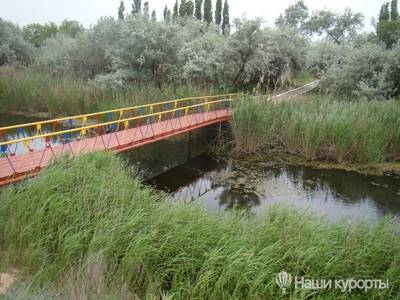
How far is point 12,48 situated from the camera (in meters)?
29.2

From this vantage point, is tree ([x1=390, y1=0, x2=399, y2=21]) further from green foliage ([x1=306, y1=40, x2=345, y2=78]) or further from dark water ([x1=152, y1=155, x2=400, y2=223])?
dark water ([x1=152, y1=155, x2=400, y2=223])

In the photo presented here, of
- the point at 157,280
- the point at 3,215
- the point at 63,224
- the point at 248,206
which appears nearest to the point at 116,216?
the point at 63,224

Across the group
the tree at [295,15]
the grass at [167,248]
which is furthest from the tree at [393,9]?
the grass at [167,248]

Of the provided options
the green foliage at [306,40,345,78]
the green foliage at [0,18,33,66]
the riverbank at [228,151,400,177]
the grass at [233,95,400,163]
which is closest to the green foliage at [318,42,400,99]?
the grass at [233,95,400,163]

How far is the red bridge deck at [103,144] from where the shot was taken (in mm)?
6758

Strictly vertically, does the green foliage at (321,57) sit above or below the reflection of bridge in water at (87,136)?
above

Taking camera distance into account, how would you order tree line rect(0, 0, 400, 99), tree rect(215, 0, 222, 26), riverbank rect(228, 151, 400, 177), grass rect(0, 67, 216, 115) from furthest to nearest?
tree rect(215, 0, 222, 26), tree line rect(0, 0, 400, 99), grass rect(0, 67, 216, 115), riverbank rect(228, 151, 400, 177)

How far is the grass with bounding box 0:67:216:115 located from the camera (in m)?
16.3

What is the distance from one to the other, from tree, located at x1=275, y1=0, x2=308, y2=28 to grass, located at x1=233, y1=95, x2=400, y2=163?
157ft

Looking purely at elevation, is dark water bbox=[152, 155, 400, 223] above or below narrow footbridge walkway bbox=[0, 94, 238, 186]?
below

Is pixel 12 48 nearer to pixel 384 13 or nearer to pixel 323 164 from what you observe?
pixel 323 164

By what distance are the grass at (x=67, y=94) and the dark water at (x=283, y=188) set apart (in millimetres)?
5042

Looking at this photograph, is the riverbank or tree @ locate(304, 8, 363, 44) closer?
the riverbank

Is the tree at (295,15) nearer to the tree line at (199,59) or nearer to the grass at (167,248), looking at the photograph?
the tree line at (199,59)
